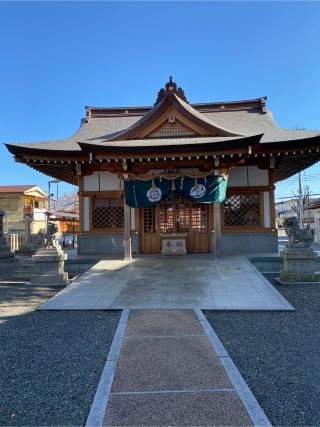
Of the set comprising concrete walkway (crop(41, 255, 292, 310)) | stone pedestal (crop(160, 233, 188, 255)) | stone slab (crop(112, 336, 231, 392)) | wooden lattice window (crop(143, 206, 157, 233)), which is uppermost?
wooden lattice window (crop(143, 206, 157, 233))

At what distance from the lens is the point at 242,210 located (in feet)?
34.1

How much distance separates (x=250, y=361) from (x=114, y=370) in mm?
1598

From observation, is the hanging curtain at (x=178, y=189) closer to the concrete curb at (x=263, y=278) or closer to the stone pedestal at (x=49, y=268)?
the concrete curb at (x=263, y=278)

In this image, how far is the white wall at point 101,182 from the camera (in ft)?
35.1

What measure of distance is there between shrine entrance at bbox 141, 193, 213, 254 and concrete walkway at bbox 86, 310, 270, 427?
6.44 m

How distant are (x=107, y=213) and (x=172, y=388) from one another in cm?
845

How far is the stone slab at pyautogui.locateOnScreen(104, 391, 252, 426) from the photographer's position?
2283mm

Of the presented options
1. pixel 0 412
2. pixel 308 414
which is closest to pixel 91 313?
pixel 0 412

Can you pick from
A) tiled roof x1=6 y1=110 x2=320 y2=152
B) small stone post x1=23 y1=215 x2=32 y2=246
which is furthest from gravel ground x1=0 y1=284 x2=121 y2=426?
small stone post x1=23 y1=215 x2=32 y2=246

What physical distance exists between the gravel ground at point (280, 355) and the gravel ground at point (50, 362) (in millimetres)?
1659

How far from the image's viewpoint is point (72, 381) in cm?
298

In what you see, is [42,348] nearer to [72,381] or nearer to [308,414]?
[72,381]

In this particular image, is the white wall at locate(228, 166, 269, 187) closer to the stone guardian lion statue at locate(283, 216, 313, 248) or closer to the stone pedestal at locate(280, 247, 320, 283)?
the stone guardian lion statue at locate(283, 216, 313, 248)

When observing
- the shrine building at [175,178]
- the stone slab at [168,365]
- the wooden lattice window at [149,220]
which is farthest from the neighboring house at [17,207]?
the stone slab at [168,365]
